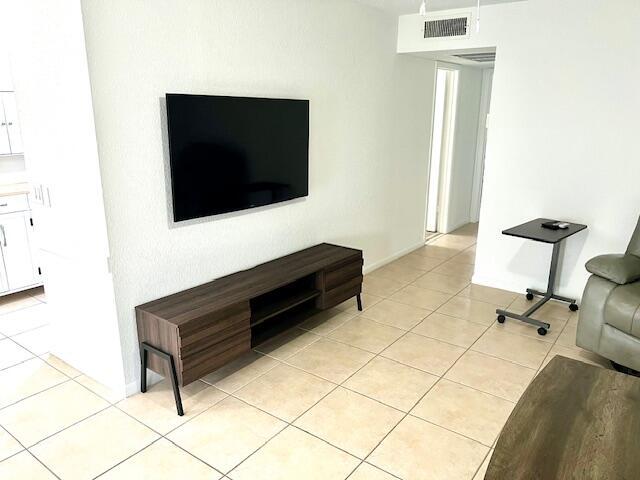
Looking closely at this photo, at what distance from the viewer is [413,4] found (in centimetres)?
399

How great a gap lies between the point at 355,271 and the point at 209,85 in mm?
1738

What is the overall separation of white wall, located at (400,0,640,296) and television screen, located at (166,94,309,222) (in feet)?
6.17

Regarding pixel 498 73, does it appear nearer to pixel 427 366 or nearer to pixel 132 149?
pixel 427 366

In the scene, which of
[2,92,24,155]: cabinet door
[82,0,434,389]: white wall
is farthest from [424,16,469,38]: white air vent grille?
[2,92,24,155]: cabinet door

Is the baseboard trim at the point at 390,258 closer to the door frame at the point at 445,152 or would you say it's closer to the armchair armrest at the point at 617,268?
the door frame at the point at 445,152

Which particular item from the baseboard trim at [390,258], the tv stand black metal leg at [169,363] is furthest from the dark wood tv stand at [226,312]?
the baseboard trim at [390,258]

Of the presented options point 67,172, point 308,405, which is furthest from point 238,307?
point 67,172

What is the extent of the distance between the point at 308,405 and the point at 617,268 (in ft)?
6.86

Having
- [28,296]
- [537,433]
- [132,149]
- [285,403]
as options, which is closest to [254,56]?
[132,149]

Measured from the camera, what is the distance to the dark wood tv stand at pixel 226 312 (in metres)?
2.48

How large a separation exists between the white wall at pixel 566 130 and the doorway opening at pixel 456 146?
64.2 inches

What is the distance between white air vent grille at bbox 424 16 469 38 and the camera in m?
4.14

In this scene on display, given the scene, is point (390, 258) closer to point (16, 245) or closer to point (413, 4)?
point (413, 4)

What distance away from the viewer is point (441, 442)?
2.32 m
